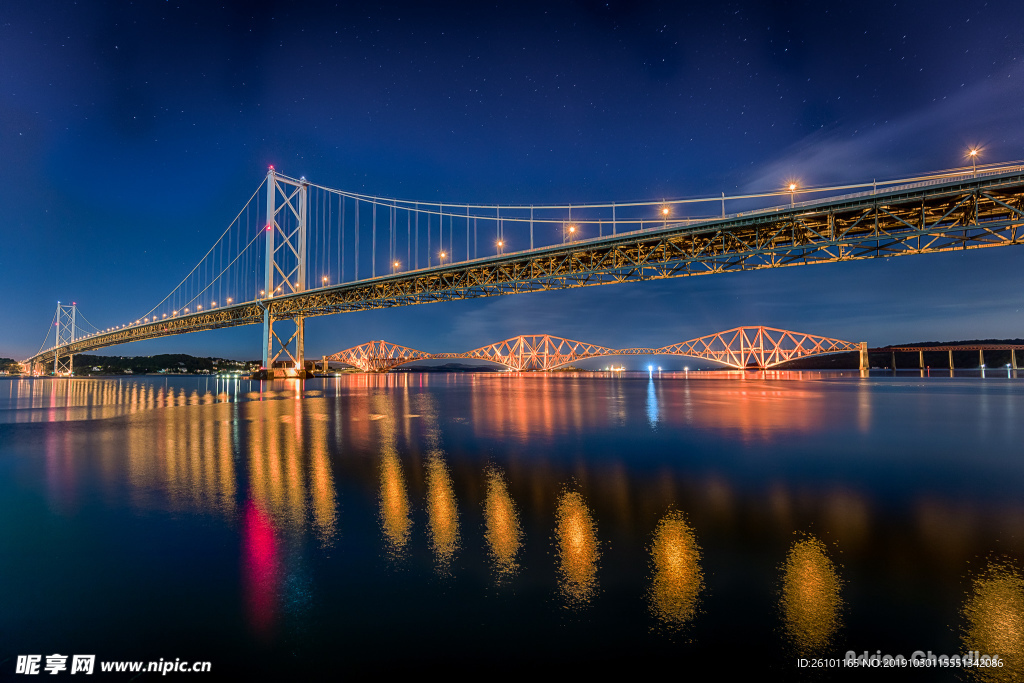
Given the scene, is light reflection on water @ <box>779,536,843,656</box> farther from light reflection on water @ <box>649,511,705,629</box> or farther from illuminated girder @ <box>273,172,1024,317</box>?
illuminated girder @ <box>273,172,1024,317</box>

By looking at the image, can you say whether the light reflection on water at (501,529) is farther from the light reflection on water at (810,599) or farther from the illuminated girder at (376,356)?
the illuminated girder at (376,356)

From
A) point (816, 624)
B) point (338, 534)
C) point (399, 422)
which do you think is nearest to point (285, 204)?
point (399, 422)

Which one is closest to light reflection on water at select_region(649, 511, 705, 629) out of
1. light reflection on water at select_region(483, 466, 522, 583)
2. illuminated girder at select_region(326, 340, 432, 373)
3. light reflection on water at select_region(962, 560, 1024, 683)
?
light reflection on water at select_region(483, 466, 522, 583)

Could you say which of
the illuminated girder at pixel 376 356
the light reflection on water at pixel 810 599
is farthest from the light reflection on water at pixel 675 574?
the illuminated girder at pixel 376 356

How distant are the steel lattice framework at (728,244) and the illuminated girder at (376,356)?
348 feet

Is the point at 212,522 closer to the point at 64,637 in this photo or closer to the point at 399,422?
the point at 64,637

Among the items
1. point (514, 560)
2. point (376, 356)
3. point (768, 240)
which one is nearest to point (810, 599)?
point (514, 560)

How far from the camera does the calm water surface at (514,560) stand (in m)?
2.95

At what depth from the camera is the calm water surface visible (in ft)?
9.69

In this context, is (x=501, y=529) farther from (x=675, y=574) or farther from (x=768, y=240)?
(x=768, y=240)

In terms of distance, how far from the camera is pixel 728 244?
29156 mm

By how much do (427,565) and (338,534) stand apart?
55.9 inches

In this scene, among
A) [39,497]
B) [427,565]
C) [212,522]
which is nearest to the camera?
[427,565]

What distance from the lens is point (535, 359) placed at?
154500mm
